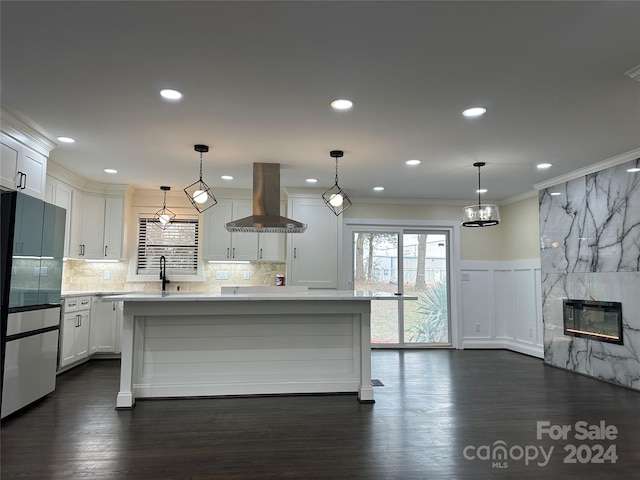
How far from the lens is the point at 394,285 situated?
23.3ft

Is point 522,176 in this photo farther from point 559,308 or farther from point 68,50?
point 68,50

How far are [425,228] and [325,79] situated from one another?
475cm

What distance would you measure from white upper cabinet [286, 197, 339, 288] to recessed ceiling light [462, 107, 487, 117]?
3.31 m

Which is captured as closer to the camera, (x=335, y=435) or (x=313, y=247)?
(x=335, y=435)

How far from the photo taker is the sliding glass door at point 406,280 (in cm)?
701

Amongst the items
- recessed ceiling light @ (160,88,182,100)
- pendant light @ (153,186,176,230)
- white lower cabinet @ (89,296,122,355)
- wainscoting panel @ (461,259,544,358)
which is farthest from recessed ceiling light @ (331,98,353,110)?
wainscoting panel @ (461,259,544,358)

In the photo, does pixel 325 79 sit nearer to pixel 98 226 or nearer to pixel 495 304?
pixel 98 226

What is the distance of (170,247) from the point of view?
21.7 ft

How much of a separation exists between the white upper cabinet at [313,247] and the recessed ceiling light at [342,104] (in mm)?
3191

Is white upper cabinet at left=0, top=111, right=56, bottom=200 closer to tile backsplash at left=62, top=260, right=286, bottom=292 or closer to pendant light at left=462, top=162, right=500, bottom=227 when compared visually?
tile backsplash at left=62, top=260, right=286, bottom=292

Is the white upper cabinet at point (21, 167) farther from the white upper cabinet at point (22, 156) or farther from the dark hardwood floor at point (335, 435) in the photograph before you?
the dark hardwood floor at point (335, 435)

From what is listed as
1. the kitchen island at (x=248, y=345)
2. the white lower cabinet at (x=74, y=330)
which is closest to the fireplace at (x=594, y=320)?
the kitchen island at (x=248, y=345)

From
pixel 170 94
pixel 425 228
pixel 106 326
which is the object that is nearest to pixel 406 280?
pixel 425 228

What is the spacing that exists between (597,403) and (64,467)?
4330 mm
